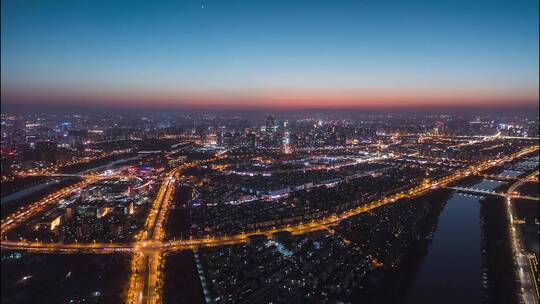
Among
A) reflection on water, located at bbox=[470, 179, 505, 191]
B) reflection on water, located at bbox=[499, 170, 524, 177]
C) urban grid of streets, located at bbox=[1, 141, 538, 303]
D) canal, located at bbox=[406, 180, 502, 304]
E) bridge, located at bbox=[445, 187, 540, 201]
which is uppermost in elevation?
reflection on water, located at bbox=[499, 170, 524, 177]

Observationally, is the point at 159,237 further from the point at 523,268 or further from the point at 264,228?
the point at 523,268

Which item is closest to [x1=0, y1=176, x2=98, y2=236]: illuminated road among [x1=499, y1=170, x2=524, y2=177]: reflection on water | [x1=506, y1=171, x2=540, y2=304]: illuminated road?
[x1=506, y1=171, x2=540, y2=304]: illuminated road

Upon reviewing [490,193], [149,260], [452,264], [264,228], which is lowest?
[452,264]

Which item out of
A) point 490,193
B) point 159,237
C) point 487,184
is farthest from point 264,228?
point 487,184

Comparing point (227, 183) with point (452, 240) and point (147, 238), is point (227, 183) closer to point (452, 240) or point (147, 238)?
point (147, 238)

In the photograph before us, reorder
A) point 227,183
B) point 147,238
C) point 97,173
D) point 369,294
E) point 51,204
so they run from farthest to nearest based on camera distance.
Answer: point 97,173, point 227,183, point 51,204, point 147,238, point 369,294

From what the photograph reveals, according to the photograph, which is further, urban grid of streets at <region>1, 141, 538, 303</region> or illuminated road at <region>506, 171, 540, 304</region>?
urban grid of streets at <region>1, 141, 538, 303</region>

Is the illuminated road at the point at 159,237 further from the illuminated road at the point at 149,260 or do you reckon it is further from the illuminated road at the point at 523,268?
the illuminated road at the point at 523,268

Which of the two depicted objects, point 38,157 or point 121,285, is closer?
point 121,285

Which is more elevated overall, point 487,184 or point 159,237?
point 487,184

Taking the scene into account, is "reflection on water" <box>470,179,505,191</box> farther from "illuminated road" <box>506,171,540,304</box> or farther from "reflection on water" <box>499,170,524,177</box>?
"illuminated road" <box>506,171,540,304</box>

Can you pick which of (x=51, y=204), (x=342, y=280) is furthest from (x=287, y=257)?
(x=51, y=204)
